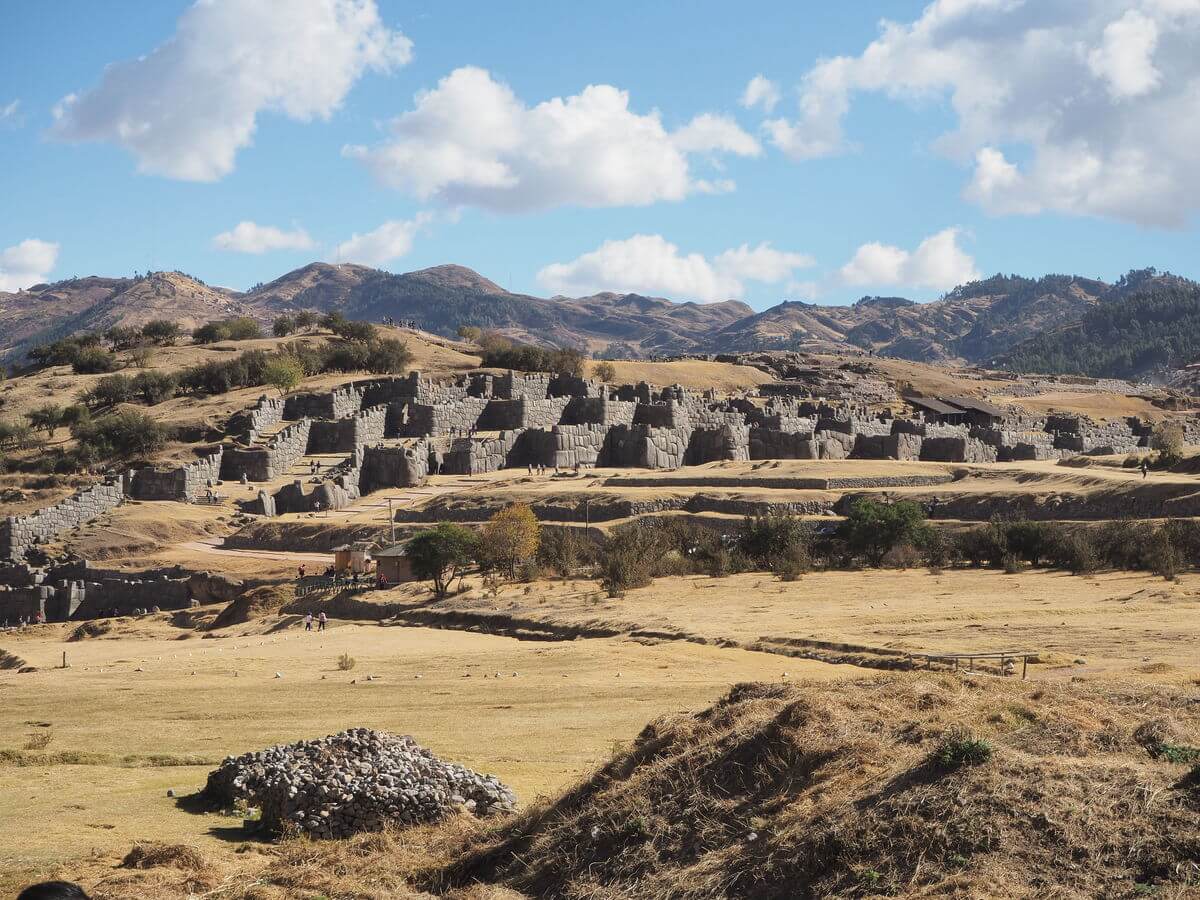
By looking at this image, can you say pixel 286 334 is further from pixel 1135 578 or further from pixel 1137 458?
pixel 1135 578

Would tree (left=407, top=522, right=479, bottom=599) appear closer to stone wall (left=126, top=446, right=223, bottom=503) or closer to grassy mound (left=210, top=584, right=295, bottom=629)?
grassy mound (left=210, top=584, right=295, bottom=629)

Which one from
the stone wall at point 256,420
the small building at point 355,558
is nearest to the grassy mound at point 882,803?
the small building at point 355,558

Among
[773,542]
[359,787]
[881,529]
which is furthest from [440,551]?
[359,787]

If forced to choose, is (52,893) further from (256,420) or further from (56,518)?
(256,420)

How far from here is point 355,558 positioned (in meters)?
39.8

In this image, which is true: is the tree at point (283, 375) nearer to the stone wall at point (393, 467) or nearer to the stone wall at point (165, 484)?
the stone wall at point (165, 484)

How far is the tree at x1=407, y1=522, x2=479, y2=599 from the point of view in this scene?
3581 centimetres

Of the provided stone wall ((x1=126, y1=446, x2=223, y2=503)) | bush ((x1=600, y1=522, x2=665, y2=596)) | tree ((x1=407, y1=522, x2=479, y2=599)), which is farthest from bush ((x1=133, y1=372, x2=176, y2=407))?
tree ((x1=407, y1=522, x2=479, y2=599))

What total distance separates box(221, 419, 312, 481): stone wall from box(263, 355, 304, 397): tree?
10086mm

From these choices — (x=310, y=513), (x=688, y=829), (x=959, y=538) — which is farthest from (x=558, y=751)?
(x=310, y=513)

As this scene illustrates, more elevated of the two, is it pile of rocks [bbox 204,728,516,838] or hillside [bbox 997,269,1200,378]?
→ hillside [bbox 997,269,1200,378]

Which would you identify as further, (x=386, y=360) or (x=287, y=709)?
(x=386, y=360)

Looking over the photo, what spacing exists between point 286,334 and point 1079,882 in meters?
94.9

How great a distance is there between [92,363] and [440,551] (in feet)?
166
